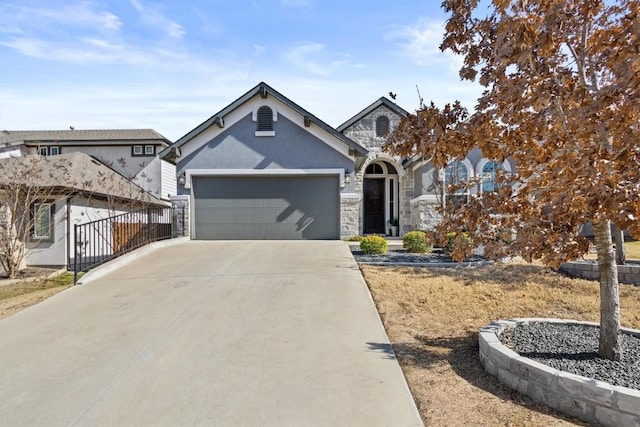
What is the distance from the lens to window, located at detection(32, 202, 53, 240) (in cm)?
1323

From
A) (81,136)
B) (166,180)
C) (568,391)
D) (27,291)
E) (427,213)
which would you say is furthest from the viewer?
(166,180)

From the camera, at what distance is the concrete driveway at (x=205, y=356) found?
3607 mm

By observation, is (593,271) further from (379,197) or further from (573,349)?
(379,197)

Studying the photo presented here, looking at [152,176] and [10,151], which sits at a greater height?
[10,151]

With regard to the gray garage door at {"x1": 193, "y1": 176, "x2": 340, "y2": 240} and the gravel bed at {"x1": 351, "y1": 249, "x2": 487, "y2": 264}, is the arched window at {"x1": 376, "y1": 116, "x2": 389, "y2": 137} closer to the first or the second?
Answer: the gray garage door at {"x1": 193, "y1": 176, "x2": 340, "y2": 240}

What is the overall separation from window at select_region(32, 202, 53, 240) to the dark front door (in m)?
11.7

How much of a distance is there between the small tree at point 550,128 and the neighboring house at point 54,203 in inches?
416

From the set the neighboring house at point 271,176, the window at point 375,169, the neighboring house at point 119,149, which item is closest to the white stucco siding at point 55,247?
the neighboring house at point 271,176

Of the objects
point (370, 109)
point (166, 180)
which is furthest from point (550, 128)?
point (166, 180)

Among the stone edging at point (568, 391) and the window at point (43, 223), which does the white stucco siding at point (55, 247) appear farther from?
the stone edging at point (568, 391)

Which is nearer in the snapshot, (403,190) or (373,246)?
(373,246)

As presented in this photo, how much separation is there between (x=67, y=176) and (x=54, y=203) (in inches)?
42.3

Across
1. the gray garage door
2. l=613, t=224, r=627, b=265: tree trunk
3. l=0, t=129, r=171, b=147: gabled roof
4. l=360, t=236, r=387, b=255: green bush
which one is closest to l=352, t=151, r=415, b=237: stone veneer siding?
the gray garage door

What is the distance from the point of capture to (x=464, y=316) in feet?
21.1
